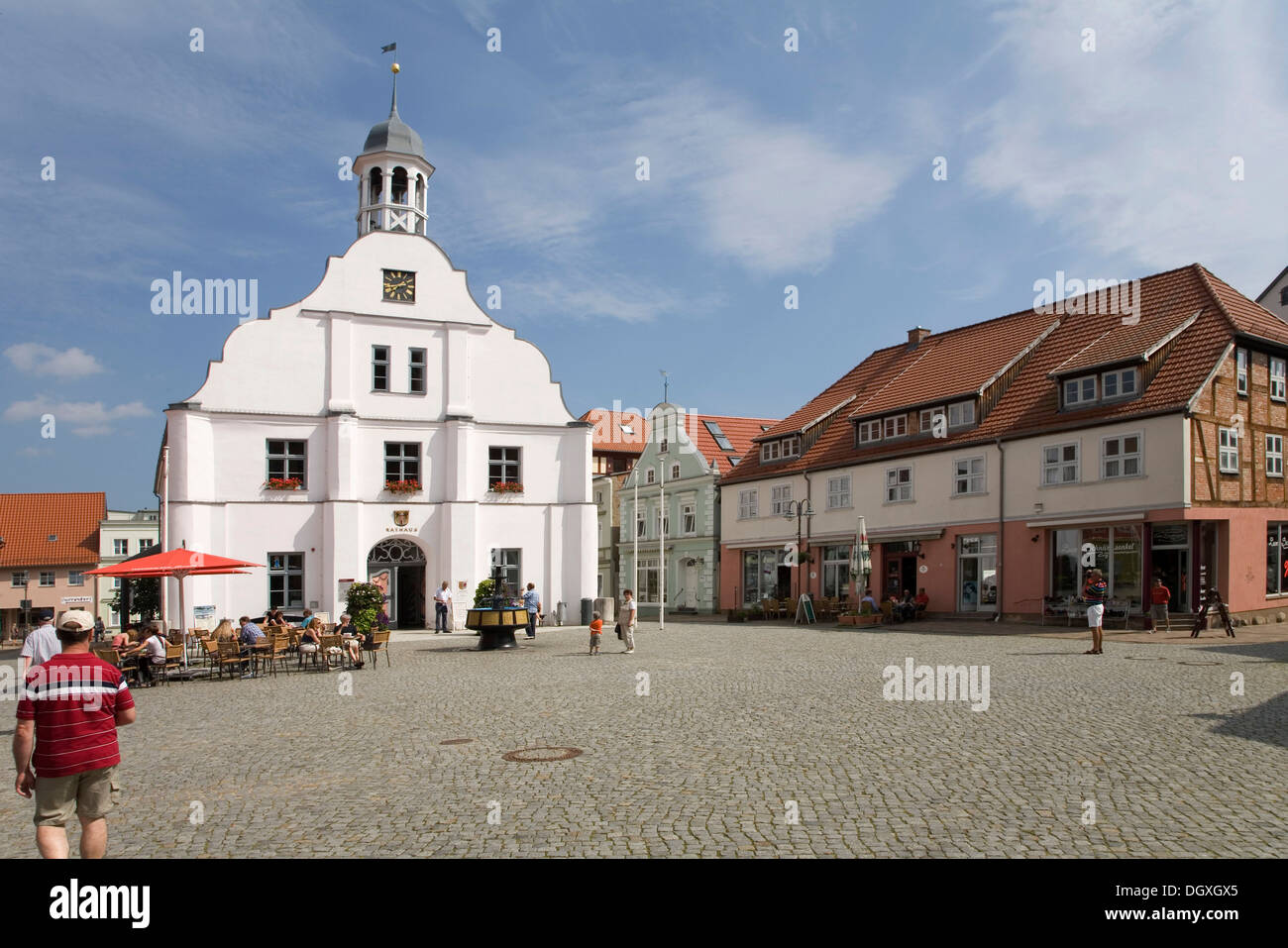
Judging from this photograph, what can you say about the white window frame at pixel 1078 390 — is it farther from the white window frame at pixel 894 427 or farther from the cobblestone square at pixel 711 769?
the cobblestone square at pixel 711 769

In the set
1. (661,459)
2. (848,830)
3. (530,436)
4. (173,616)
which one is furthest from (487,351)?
(848,830)

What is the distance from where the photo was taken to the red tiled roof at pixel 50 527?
71875 mm

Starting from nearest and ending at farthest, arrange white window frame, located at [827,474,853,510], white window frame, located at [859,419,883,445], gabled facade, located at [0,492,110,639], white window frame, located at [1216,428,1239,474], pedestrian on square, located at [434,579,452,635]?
1. white window frame, located at [1216,428,1239,474]
2. pedestrian on square, located at [434,579,452,635]
3. white window frame, located at [859,419,883,445]
4. white window frame, located at [827,474,853,510]
5. gabled facade, located at [0,492,110,639]

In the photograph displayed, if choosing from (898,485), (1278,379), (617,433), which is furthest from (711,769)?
(617,433)

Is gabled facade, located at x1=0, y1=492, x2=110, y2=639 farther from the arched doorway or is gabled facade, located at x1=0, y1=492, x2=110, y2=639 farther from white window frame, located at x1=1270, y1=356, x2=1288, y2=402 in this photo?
white window frame, located at x1=1270, y1=356, x2=1288, y2=402

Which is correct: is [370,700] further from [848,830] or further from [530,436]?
[530,436]

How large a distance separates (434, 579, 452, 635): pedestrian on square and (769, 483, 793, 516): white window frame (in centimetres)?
1633

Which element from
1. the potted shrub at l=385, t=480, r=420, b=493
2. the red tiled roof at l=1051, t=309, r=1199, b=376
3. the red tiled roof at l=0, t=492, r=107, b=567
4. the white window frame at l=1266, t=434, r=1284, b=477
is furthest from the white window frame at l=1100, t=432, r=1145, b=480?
the red tiled roof at l=0, t=492, r=107, b=567

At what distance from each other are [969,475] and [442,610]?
18.1 meters

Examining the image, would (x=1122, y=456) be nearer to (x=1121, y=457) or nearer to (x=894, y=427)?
(x=1121, y=457)

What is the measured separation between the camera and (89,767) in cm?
643

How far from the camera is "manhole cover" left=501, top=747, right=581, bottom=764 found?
10.7 meters

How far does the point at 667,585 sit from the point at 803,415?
12382 mm
